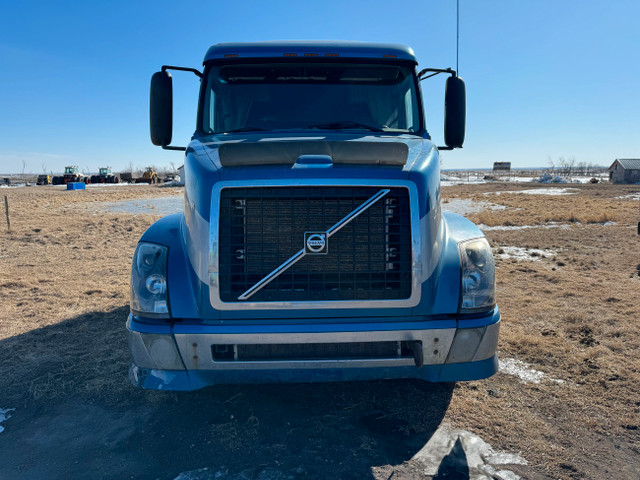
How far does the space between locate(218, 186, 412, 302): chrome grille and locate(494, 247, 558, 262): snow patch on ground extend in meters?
7.86

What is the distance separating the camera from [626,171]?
64.1 m

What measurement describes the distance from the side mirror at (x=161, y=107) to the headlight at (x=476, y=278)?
2.86m

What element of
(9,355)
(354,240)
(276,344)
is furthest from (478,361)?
(9,355)

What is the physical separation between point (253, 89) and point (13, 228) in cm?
1371

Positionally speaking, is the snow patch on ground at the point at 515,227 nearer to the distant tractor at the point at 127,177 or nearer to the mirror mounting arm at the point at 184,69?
the mirror mounting arm at the point at 184,69

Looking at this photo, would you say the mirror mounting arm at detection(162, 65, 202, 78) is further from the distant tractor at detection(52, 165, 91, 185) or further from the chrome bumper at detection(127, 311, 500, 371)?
the distant tractor at detection(52, 165, 91, 185)

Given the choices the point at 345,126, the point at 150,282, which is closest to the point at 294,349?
the point at 150,282

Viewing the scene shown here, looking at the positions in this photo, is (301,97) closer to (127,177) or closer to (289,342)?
(289,342)

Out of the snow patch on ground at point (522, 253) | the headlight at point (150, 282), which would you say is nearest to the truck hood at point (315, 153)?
the headlight at point (150, 282)

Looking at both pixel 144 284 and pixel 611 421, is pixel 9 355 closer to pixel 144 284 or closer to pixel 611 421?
pixel 144 284

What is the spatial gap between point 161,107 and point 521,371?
4.11 meters

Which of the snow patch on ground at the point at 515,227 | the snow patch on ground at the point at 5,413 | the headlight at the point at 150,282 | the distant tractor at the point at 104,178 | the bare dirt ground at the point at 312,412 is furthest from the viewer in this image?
the distant tractor at the point at 104,178

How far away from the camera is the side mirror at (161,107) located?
4016mm

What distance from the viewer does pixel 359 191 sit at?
2.85 meters
